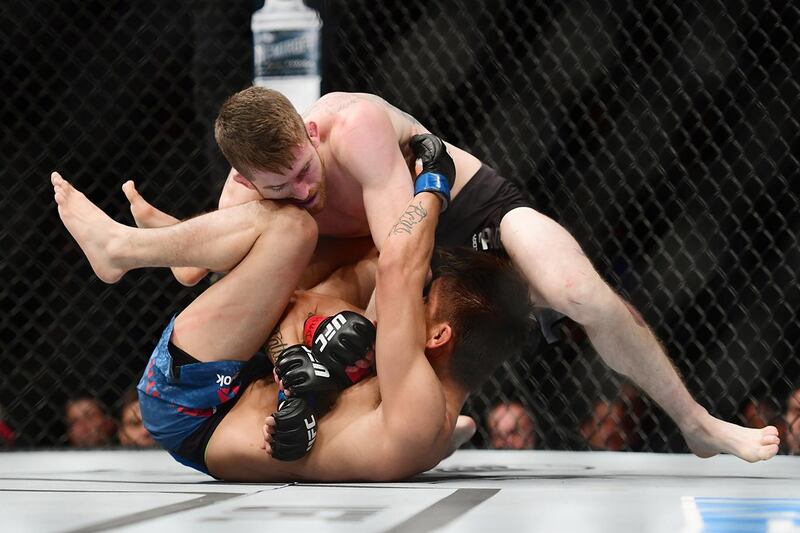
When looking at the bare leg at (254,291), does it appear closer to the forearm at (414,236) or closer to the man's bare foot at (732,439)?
the forearm at (414,236)

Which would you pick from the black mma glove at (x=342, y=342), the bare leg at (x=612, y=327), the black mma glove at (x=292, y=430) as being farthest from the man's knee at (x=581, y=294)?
the black mma glove at (x=292, y=430)

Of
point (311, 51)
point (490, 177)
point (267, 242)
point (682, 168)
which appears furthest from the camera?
point (682, 168)

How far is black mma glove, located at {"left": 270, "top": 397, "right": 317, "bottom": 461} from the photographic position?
131 centimetres

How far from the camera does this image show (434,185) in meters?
1.42

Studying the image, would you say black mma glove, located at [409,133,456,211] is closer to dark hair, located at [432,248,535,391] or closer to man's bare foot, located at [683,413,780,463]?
dark hair, located at [432,248,535,391]

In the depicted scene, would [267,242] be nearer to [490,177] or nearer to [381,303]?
[381,303]

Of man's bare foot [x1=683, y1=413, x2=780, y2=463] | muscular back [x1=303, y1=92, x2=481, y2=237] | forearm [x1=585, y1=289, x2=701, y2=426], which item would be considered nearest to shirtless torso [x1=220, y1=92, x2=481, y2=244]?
muscular back [x1=303, y1=92, x2=481, y2=237]

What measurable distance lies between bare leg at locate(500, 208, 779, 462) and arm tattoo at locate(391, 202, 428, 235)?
27 cm

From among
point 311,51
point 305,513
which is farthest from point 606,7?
point 305,513

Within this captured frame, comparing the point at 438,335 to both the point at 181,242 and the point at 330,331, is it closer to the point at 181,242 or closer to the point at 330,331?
the point at 330,331

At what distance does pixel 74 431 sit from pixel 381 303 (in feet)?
5.64

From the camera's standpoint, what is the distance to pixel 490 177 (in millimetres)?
1778

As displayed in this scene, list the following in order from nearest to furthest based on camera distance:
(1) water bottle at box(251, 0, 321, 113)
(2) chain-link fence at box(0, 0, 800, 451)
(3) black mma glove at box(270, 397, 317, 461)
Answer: (3) black mma glove at box(270, 397, 317, 461)
(1) water bottle at box(251, 0, 321, 113)
(2) chain-link fence at box(0, 0, 800, 451)

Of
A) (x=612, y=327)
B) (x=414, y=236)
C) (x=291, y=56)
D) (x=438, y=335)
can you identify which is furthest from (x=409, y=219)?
(x=291, y=56)
